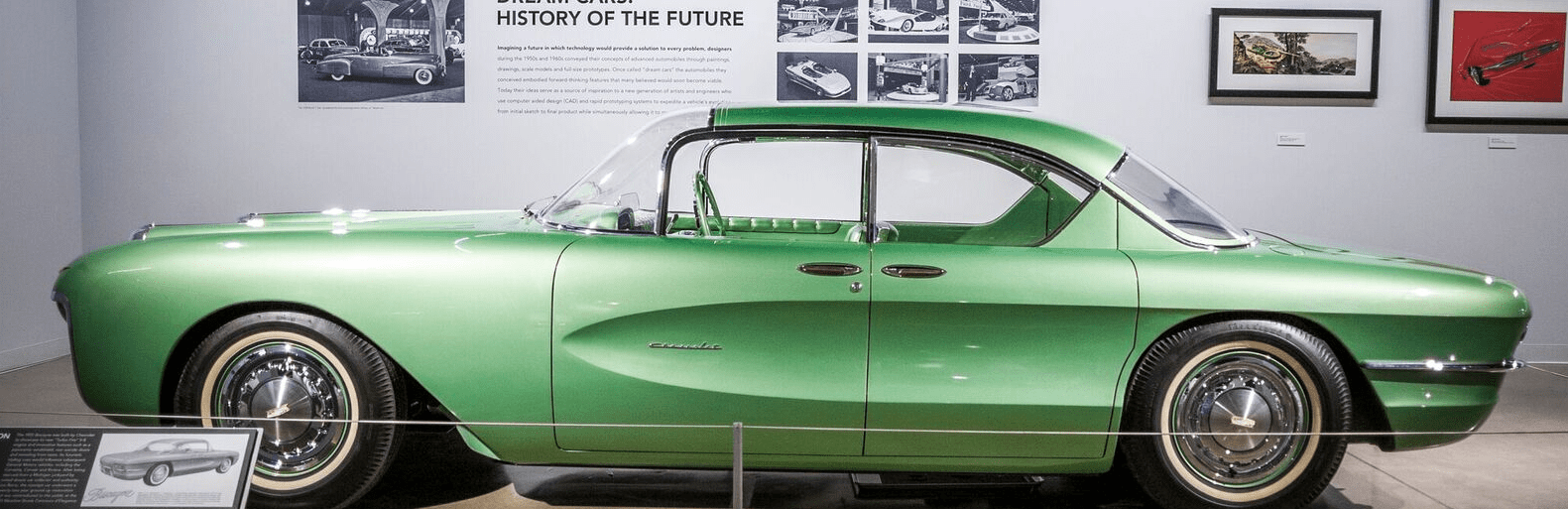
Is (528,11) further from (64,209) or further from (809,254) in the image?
(809,254)

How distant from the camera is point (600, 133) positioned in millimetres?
5844

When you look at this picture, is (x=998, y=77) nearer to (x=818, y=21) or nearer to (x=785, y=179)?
(x=818, y=21)

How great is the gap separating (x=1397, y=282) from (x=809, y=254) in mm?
1620

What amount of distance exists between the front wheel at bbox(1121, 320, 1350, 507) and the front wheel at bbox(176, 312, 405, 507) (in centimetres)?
211

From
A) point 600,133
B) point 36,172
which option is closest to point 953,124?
point 600,133

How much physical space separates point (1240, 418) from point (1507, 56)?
413 cm

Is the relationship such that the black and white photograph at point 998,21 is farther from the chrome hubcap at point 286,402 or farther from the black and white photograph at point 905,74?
the chrome hubcap at point 286,402

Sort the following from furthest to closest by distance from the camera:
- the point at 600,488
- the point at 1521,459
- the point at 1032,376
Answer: the point at 1521,459 < the point at 600,488 < the point at 1032,376

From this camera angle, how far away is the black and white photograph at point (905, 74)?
19.0 ft

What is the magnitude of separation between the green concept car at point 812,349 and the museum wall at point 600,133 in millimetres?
A: 2855

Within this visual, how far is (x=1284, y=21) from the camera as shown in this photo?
5742 mm

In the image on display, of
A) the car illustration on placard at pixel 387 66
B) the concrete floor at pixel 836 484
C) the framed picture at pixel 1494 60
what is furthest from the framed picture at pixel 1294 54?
the car illustration on placard at pixel 387 66

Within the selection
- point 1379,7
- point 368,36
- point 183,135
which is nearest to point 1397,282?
point 1379,7

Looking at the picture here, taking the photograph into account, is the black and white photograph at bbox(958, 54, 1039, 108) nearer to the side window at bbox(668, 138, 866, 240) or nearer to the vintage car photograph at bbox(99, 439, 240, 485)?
the side window at bbox(668, 138, 866, 240)
